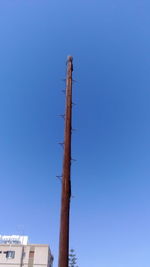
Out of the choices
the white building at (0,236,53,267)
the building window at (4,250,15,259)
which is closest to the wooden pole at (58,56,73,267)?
the white building at (0,236,53,267)

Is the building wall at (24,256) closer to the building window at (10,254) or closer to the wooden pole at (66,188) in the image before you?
the building window at (10,254)

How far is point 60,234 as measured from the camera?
10.9 m

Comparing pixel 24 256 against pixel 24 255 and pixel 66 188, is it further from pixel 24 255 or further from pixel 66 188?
pixel 66 188

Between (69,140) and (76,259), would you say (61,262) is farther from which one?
(76,259)

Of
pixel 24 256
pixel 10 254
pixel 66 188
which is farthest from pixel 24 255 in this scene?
pixel 66 188

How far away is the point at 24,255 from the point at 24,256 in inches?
12.5

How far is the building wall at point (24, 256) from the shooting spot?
321 feet

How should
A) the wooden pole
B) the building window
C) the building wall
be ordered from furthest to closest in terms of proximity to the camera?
the building window → the building wall → the wooden pole

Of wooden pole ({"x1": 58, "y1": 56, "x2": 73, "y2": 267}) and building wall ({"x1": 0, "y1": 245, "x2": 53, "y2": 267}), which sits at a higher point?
building wall ({"x1": 0, "y1": 245, "x2": 53, "y2": 267})

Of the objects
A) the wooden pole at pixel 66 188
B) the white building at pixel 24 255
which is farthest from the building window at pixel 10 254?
the wooden pole at pixel 66 188

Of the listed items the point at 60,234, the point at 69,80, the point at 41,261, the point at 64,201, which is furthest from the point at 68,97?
the point at 41,261

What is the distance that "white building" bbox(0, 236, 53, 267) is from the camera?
3858 inches

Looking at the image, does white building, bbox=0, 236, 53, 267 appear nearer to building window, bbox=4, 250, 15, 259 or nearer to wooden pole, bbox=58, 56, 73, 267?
building window, bbox=4, 250, 15, 259

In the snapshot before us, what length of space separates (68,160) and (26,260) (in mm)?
96345
